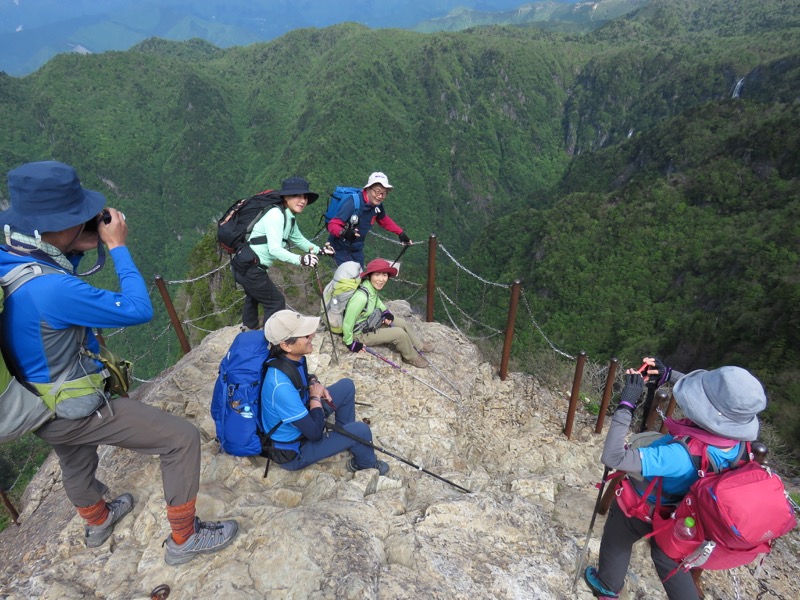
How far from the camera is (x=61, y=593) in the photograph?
8.05 feet

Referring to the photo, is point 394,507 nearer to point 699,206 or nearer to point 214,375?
point 214,375

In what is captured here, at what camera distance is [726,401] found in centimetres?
214

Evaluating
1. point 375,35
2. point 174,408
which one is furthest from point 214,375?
point 375,35

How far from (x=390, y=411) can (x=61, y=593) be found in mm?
3195

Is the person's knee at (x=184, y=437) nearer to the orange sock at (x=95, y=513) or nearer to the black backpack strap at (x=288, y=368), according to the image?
A: the black backpack strap at (x=288, y=368)

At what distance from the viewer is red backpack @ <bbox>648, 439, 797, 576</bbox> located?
1977 mm

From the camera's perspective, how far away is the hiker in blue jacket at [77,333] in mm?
1996

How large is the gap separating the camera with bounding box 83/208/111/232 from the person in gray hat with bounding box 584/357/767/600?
2.96m

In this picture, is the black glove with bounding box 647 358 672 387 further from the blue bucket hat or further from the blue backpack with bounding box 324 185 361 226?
the blue backpack with bounding box 324 185 361 226

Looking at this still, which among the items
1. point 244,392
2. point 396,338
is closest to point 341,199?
point 396,338

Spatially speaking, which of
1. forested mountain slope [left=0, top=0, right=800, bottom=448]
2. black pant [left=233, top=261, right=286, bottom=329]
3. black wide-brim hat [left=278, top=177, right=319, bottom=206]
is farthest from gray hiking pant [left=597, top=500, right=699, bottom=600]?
forested mountain slope [left=0, top=0, right=800, bottom=448]

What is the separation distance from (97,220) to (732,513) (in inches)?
138

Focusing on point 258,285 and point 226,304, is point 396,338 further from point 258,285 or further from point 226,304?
→ point 226,304

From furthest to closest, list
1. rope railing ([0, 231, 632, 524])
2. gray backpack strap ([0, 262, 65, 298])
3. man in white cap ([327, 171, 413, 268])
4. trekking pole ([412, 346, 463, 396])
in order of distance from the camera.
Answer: rope railing ([0, 231, 632, 524]), trekking pole ([412, 346, 463, 396]), man in white cap ([327, 171, 413, 268]), gray backpack strap ([0, 262, 65, 298])
